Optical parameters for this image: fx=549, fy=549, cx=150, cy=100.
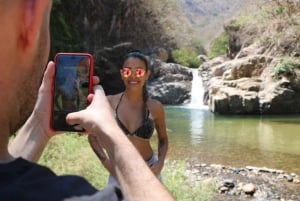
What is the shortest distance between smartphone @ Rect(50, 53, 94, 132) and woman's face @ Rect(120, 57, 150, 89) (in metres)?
2.18

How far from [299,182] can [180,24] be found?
28.4 meters

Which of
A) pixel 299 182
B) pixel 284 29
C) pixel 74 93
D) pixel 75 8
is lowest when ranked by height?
pixel 299 182

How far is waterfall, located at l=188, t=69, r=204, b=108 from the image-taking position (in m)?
26.4

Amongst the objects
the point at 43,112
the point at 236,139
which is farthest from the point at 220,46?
the point at 43,112

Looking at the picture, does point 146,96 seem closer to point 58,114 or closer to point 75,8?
point 58,114

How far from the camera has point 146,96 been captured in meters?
3.97

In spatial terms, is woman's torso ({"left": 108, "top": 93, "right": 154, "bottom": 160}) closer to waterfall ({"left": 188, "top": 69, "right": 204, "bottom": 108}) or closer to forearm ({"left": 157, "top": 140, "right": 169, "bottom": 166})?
forearm ({"left": 157, "top": 140, "right": 169, "bottom": 166})

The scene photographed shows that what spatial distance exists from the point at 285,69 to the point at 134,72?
60.1 ft

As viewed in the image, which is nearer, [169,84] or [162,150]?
[162,150]

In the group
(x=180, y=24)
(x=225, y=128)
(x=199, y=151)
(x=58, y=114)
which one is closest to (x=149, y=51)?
(x=180, y=24)

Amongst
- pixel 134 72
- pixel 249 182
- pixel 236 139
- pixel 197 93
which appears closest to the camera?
pixel 134 72

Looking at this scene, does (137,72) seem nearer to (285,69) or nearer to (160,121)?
→ (160,121)

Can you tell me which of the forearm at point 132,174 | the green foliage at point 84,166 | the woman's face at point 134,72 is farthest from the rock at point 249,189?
the forearm at point 132,174

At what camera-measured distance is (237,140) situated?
47.8ft
